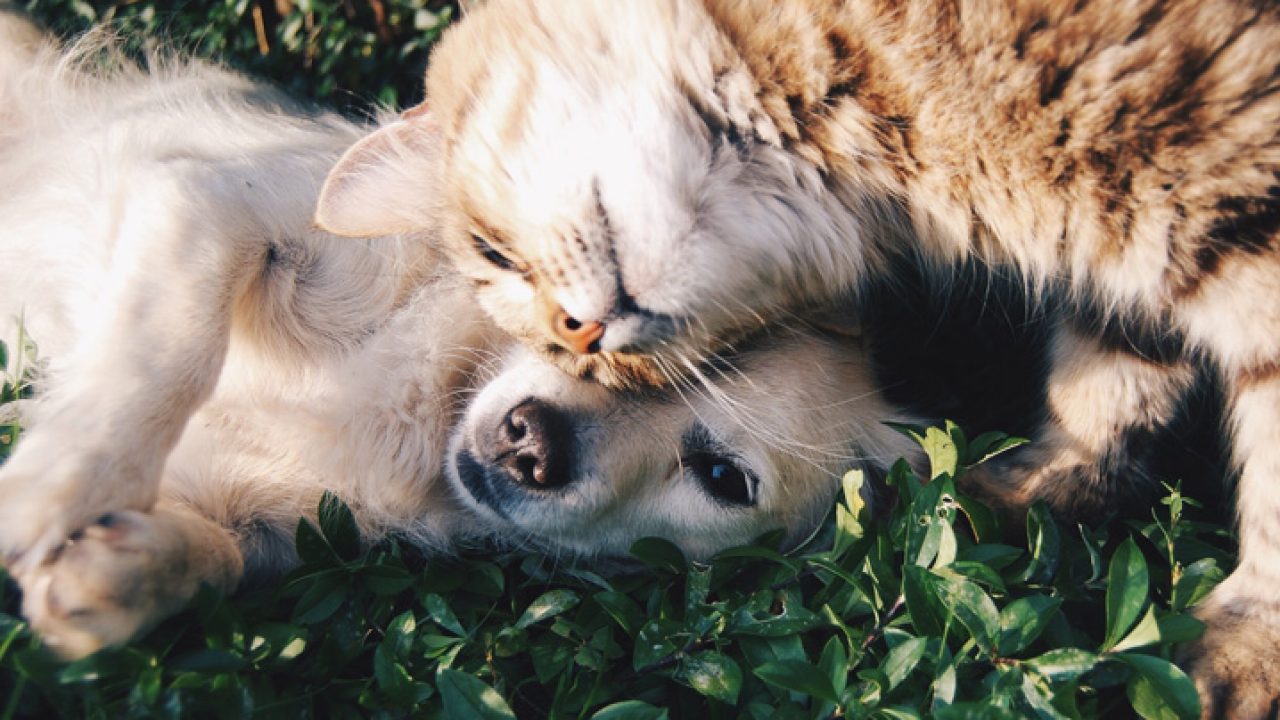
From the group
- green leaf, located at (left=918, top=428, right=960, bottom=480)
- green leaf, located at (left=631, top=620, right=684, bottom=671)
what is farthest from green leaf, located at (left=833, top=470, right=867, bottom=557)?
green leaf, located at (left=631, top=620, right=684, bottom=671)

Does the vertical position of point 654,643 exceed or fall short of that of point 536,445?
it falls short

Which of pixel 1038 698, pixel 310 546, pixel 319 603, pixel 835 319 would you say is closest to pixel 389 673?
pixel 319 603

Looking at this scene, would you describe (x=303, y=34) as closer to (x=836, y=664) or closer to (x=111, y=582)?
(x=111, y=582)

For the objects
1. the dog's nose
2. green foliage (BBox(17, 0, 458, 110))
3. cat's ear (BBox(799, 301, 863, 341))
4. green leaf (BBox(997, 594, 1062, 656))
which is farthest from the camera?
green foliage (BBox(17, 0, 458, 110))

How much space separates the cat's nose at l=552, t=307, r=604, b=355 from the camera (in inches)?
85.8

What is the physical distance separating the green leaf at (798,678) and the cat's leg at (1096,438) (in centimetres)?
73

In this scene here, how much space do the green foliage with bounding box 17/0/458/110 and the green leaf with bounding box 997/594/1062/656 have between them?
2.94 meters

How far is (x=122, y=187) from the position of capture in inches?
108

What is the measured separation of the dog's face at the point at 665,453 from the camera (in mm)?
2496

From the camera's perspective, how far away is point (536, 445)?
2.44m

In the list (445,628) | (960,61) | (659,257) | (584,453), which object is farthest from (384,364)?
(960,61)

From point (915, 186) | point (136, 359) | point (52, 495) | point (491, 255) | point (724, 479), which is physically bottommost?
point (724, 479)

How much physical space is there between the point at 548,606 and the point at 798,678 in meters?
0.58

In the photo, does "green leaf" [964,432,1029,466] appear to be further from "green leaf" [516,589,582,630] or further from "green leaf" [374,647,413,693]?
"green leaf" [374,647,413,693]
